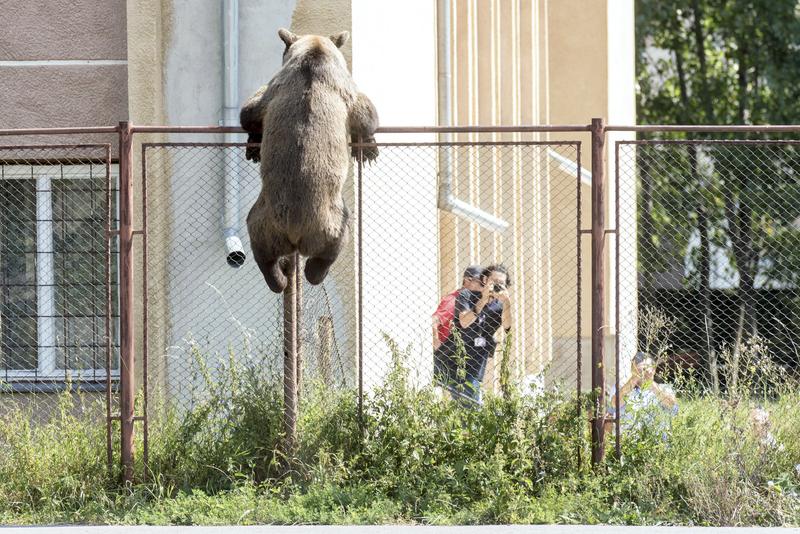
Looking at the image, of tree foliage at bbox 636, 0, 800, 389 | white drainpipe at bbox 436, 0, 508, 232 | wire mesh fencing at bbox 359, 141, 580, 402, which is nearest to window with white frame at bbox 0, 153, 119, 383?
wire mesh fencing at bbox 359, 141, 580, 402

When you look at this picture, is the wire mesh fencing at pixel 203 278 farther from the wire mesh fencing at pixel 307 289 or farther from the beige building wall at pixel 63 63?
the beige building wall at pixel 63 63

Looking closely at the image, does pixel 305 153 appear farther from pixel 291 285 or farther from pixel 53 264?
pixel 53 264

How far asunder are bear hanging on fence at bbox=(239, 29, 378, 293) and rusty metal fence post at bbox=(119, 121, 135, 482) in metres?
0.92

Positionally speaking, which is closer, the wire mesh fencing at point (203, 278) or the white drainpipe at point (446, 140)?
the wire mesh fencing at point (203, 278)

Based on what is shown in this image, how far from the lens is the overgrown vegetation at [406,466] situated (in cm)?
779

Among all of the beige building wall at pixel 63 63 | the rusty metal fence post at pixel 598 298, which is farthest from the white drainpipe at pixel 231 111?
the rusty metal fence post at pixel 598 298

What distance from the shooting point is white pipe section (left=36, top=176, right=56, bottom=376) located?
10.0m

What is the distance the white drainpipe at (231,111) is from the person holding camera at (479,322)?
1747 millimetres

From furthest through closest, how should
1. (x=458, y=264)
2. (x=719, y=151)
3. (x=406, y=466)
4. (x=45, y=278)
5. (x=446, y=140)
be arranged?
(x=719, y=151)
(x=458, y=264)
(x=446, y=140)
(x=45, y=278)
(x=406, y=466)

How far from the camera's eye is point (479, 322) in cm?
943

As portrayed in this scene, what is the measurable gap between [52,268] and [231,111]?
7.01 ft

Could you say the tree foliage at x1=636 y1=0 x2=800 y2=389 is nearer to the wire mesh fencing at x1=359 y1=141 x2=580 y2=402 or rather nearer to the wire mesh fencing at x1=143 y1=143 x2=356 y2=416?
the wire mesh fencing at x1=359 y1=141 x2=580 y2=402

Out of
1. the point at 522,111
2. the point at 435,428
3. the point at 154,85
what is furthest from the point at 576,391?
the point at 522,111

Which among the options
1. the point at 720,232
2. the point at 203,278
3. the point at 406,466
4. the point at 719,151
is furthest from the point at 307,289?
the point at 720,232
